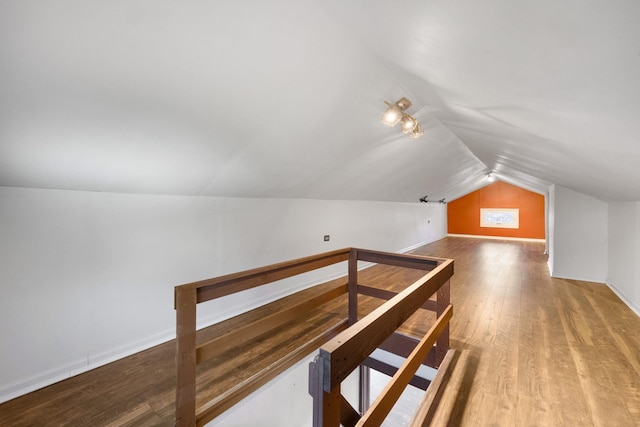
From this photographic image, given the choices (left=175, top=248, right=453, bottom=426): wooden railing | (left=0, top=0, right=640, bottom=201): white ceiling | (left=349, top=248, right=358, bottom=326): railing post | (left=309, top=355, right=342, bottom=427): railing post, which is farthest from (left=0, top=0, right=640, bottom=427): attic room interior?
(left=309, top=355, right=342, bottom=427): railing post

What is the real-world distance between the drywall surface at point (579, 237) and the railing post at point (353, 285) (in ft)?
13.2

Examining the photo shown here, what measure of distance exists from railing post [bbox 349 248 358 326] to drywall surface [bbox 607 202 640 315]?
3179 mm

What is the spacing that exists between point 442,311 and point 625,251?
10.2 ft

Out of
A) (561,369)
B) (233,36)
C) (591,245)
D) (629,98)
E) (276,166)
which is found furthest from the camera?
(591,245)

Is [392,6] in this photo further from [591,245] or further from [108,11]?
[591,245]

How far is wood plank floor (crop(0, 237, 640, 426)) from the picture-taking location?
1643 millimetres

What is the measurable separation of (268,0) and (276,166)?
1489mm

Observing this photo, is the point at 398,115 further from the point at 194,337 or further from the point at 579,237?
the point at 579,237

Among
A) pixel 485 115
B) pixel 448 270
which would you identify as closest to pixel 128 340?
pixel 448 270

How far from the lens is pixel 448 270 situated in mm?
1961

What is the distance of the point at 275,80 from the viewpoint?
1.66 m

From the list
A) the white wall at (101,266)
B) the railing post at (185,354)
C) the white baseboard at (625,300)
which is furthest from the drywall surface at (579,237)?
the railing post at (185,354)

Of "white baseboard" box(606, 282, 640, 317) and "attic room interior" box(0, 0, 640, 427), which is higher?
"attic room interior" box(0, 0, 640, 427)

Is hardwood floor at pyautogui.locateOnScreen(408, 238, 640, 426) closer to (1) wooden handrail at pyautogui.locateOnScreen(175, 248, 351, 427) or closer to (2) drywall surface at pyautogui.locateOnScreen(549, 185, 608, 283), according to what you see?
(2) drywall surface at pyautogui.locateOnScreen(549, 185, 608, 283)
